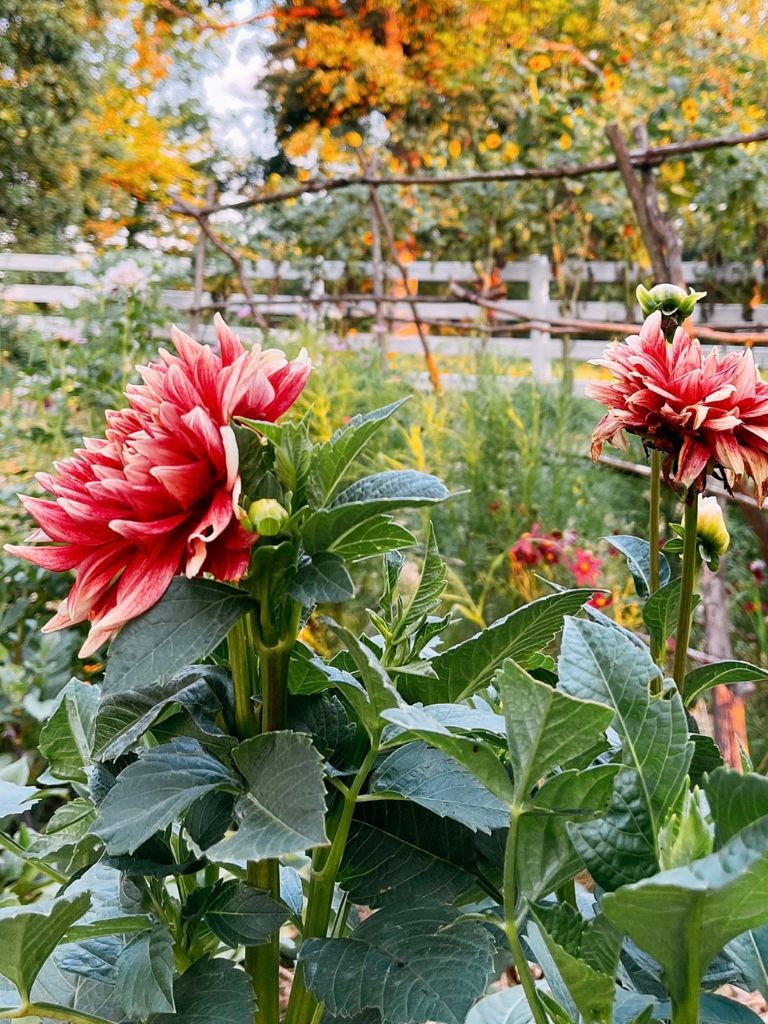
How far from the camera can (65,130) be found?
17.3ft

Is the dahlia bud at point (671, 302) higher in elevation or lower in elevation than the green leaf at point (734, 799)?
higher

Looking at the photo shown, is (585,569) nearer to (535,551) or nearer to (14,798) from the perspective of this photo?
(535,551)

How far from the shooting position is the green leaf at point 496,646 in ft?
0.81

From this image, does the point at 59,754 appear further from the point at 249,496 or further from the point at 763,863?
the point at 763,863

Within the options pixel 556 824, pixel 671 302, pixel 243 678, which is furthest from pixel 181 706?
pixel 671 302

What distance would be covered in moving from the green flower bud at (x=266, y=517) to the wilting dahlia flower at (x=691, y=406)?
6.1 inches

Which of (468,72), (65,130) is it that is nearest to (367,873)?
(468,72)

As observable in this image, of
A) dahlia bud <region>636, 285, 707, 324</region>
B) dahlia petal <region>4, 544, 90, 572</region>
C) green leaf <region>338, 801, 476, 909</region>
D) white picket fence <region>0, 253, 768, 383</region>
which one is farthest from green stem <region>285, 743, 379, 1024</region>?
Answer: white picket fence <region>0, 253, 768, 383</region>

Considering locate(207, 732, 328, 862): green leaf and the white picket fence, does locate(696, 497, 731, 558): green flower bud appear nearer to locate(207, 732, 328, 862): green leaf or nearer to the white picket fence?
locate(207, 732, 328, 862): green leaf

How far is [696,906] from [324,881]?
128 millimetres

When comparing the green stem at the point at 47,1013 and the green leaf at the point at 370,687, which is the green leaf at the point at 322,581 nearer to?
the green leaf at the point at 370,687

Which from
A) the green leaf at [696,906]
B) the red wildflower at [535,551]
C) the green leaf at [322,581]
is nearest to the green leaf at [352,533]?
the green leaf at [322,581]

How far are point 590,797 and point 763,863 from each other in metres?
0.05

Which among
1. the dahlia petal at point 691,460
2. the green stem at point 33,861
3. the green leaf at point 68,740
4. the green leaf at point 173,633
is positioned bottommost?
the green stem at point 33,861
